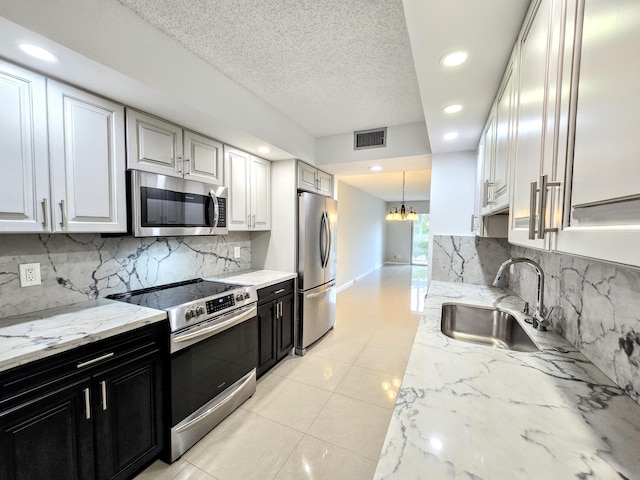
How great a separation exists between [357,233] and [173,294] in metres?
5.39

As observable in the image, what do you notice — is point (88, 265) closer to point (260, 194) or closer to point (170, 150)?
point (170, 150)

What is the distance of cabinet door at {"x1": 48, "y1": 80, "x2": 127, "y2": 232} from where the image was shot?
1420 millimetres

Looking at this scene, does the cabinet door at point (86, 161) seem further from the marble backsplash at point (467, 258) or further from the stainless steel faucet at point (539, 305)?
the marble backsplash at point (467, 258)

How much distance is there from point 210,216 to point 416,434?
6.80 ft

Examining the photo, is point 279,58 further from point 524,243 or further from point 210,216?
point 524,243

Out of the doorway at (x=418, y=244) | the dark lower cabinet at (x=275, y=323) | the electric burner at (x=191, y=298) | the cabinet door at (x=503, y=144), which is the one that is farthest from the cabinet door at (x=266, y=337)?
the doorway at (x=418, y=244)

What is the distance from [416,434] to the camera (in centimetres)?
71

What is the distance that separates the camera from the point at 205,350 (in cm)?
183

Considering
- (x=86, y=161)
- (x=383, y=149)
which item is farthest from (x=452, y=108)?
(x=86, y=161)

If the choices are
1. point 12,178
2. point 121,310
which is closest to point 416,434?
point 121,310

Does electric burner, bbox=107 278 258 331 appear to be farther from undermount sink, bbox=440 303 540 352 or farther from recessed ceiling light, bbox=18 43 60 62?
undermount sink, bbox=440 303 540 352

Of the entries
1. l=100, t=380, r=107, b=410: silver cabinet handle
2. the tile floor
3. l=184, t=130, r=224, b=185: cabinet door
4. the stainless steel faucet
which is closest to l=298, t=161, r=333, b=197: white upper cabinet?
l=184, t=130, r=224, b=185: cabinet door

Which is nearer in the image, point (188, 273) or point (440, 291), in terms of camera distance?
point (440, 291)

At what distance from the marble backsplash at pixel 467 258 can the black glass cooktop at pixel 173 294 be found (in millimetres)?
2044
